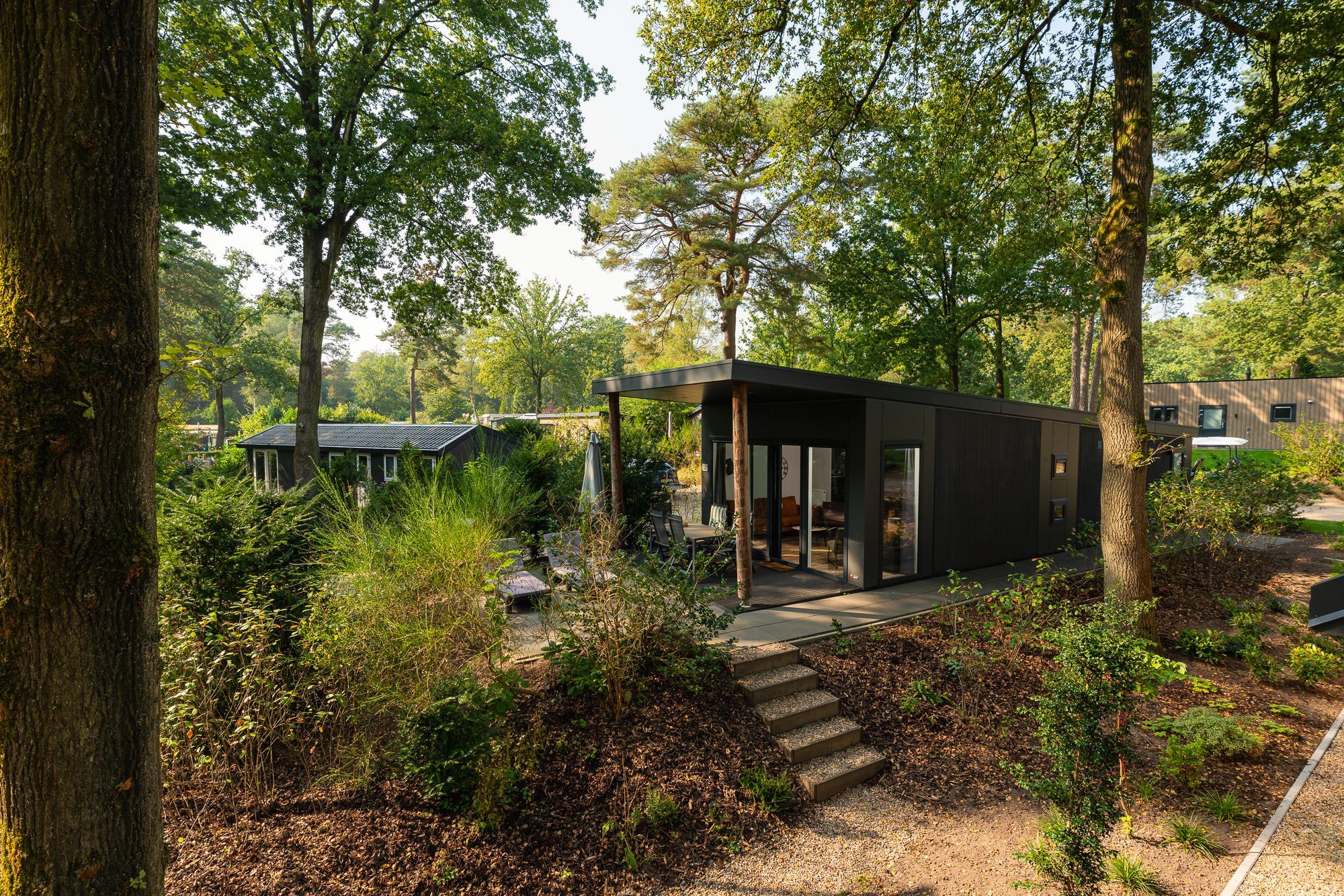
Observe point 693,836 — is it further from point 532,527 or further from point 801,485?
point 532,527

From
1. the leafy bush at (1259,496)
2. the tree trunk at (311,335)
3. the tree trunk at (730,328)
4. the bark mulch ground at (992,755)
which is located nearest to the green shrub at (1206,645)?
the bark mulch ground at (992,755)

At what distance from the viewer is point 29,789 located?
1528mm

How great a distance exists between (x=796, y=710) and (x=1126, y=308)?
5229 millimetres

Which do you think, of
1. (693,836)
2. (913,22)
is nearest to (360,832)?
(693,836)

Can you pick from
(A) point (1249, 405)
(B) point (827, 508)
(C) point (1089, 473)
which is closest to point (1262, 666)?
(B) point (827, 508)

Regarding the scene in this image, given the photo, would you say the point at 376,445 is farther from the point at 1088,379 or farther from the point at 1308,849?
the point at 1088,379

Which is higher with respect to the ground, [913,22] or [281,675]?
[913,22]

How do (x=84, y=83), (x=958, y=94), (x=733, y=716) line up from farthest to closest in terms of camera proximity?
(x=958, y=94) < (x=733, y=716) < (x=84, y=83)

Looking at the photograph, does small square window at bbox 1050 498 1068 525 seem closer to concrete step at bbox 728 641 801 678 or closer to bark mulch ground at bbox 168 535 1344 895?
bark mulch ground at bbox 168 535 1344 895

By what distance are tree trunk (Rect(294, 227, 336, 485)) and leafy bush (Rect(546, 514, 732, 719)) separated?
32.2 feet

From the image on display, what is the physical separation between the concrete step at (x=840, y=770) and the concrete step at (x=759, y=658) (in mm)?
837

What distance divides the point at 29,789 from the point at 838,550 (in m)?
7.77

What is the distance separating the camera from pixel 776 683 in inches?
179

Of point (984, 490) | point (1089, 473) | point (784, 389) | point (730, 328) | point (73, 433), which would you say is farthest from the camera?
point (730, 328)
